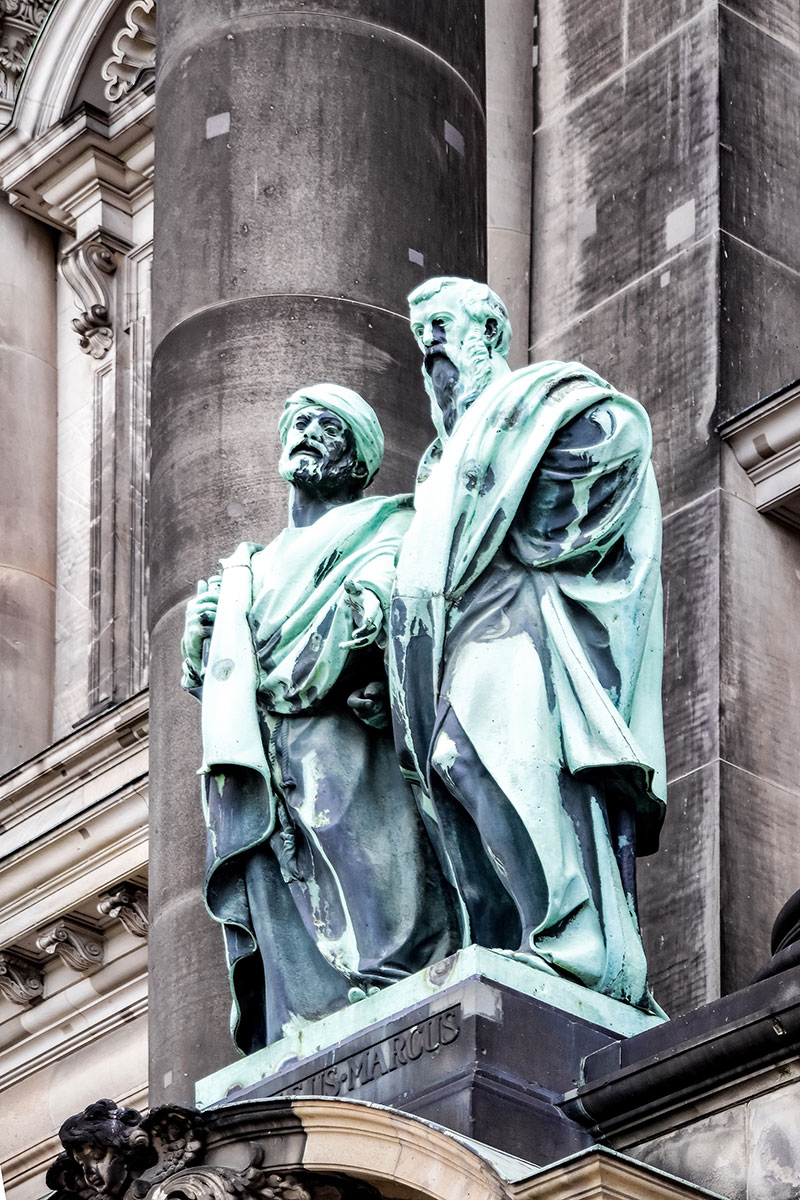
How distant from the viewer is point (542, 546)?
7.14m

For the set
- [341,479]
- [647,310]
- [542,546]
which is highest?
[647,310]

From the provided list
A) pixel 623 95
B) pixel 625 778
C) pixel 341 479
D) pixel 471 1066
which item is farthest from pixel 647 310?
pixel 471 1066

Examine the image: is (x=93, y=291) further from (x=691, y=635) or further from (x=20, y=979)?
(x=691, y=635)

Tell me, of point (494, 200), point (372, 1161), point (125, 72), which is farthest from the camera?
point (125, 72)

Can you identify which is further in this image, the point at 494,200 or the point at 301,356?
the point at 494,200

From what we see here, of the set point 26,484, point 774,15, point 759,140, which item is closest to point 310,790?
point 759,140

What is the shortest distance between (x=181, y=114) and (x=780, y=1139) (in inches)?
201

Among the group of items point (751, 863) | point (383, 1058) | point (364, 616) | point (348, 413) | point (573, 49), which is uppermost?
point (573, 49)

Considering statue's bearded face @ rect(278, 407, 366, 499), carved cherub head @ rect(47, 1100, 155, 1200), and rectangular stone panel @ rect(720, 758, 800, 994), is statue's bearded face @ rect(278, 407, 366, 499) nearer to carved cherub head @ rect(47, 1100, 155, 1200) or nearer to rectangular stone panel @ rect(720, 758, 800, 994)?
carved cherub head @ rect(47, 1100, 155, 1200)

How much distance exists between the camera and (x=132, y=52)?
15141mm

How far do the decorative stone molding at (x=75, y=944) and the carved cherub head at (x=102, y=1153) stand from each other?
19.5 feet

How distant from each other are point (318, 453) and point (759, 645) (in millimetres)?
2917

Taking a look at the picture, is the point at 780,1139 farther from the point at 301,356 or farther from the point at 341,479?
the point at 301,356

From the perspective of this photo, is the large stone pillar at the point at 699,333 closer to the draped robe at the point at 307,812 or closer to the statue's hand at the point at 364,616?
the draped robe at the point at 307,812
